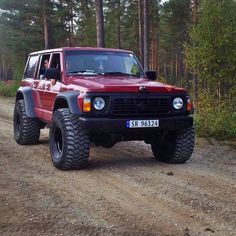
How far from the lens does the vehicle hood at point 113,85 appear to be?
7.18 meters

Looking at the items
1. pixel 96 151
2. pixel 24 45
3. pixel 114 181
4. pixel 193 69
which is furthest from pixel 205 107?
pixel 24 45

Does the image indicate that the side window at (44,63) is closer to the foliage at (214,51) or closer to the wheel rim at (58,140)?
the wheel rim at (58,140)

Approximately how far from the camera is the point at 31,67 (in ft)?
34.6

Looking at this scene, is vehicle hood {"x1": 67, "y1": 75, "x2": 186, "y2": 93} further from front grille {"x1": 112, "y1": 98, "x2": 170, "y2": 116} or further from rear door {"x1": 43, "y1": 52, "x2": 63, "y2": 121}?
rear door {"x1": 43, "y1": 52, "x2": 63, "y2": 121}

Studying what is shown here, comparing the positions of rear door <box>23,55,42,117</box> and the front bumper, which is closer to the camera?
the front bumper

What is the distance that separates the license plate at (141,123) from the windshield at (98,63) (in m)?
1.61

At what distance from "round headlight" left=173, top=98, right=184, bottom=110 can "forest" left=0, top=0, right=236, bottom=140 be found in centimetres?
442

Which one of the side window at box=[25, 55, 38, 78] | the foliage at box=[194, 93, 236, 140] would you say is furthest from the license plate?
the foliage at box=[194, 93, 236, 140]

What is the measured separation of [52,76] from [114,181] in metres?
2.64

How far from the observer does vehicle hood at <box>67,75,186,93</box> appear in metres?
7.18

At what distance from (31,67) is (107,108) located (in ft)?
13.2

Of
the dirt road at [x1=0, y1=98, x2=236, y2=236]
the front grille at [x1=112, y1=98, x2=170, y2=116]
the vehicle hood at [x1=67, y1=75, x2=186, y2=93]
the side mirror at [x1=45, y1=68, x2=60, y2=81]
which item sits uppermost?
the side mirror at [x1=45, y1=68, x2=60, y2=81]

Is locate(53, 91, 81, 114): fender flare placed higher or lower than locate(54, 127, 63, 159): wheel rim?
higher

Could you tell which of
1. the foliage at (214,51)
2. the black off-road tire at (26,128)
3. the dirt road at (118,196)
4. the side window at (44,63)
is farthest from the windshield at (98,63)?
the foliage at (214,51)
